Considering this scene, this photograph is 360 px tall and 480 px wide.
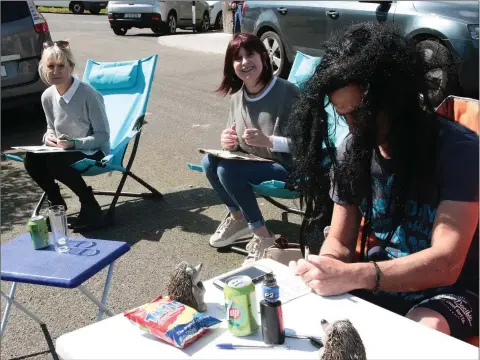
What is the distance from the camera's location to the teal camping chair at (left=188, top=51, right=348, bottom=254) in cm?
232

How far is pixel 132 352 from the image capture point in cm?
168

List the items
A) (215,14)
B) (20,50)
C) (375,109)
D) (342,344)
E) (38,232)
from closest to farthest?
1. (342,344)
2. (375,109)
3. (38,232)
4. (20,50)
5. (215,14)

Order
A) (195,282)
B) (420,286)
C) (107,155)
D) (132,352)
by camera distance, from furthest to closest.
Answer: (107,155), (420,286), (195,282), (132,352)

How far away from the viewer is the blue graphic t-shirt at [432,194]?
2004 mm

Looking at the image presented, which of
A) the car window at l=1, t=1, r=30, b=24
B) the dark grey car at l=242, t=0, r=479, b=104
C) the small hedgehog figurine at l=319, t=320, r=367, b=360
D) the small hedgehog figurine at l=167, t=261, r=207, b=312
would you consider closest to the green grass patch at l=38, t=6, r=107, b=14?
the dark grey car at l=242, t=0, r=479, b=104

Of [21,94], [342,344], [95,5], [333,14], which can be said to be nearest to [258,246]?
[342,344]

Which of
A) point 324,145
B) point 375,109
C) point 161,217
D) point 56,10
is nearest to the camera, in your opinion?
point 375,109

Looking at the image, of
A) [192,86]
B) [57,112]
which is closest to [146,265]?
[57,112]

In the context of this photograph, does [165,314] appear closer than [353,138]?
Yes

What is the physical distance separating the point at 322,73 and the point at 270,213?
2676mm

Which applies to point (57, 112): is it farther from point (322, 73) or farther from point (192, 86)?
point (192, 86)

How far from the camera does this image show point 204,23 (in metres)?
17.2

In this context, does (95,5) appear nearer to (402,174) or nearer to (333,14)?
(333,14)

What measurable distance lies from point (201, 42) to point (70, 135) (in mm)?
9797
